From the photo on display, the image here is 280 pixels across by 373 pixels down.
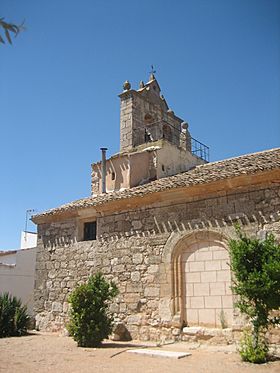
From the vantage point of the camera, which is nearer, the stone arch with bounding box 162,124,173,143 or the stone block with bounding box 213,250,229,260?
the stone block with bounding box 213,250,229,260

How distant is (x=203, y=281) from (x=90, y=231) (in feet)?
14.0

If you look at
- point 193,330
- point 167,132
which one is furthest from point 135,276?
point 167,132

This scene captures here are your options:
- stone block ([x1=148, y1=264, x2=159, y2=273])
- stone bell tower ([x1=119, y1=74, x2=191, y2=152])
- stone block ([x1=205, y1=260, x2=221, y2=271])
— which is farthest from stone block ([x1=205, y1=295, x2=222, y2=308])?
stone bell tower ([x1=119, y1=74, x2=191, y2=152])

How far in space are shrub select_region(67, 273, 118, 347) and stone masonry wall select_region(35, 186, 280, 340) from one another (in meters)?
1.22

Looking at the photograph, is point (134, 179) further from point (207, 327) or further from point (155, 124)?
point (207, 327)

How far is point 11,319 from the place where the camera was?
37.2ft

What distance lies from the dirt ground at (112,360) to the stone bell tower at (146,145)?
615 centimetres

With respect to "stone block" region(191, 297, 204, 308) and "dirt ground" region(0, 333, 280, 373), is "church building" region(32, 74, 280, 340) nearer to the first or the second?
"stone block" region(191, 297, 204, 308)

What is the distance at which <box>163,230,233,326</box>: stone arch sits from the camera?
922 centimetres

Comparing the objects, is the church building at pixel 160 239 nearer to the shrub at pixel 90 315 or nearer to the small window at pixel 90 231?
the small window at pixel 90 231

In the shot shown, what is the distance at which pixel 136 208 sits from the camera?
11133 millimetres

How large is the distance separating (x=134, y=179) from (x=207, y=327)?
5981 mm

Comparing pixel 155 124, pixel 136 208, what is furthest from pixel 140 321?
pixel 155 124

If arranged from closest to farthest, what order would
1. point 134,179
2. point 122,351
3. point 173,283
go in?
point 122,351
point 173,283
point 134,179
